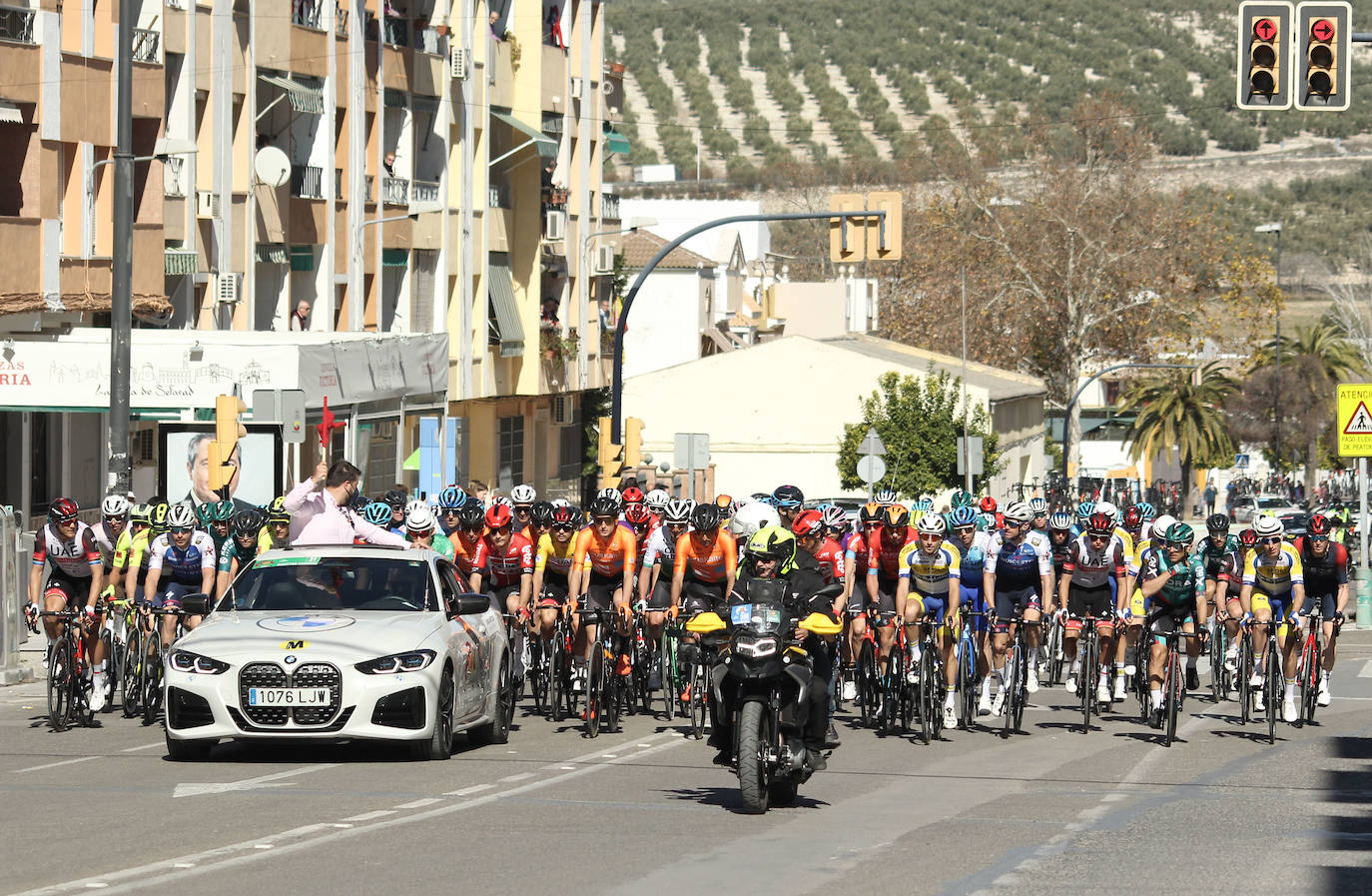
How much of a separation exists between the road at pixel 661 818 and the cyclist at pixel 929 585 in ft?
2.62

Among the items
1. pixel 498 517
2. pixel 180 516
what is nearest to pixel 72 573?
pixel 180 516

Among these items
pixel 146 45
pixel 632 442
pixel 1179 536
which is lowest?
pixel 1179 536

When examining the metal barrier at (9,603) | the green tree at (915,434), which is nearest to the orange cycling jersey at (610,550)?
the metal barrier at (9,603)

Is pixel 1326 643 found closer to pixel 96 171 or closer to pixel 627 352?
pixel 96 171

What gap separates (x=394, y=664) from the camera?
15.3 m

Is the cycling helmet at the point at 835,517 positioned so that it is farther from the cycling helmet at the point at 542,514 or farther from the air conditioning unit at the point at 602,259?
the air conditioning unit at the point at 602,259

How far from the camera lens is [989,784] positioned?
50.8 ft

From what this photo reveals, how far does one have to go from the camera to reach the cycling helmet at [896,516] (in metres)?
18.7

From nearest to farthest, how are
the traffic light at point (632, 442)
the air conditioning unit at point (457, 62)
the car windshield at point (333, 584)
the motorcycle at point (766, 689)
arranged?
the motorcycle at point (766, 689), the car windshield at point (333, 584), the traffic light at point (632, 442), the air conditioning unit at point (457, 62)

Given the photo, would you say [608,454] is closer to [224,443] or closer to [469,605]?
[224,443]

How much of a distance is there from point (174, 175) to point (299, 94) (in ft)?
13.1

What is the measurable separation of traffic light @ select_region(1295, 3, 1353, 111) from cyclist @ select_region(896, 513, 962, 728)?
5015 mm

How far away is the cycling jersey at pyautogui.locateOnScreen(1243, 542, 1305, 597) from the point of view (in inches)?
770

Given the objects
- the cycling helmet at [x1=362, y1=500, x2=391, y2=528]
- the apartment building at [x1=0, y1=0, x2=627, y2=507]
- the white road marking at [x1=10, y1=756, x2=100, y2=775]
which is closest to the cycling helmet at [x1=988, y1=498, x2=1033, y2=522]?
the cycling helmet at [x1=362, y1=500, x2=391, y2=528]
